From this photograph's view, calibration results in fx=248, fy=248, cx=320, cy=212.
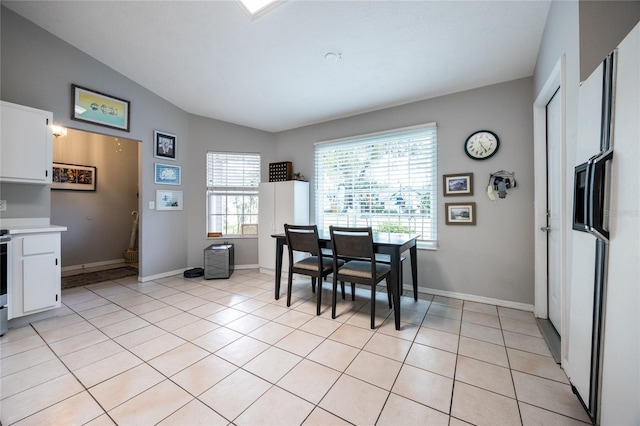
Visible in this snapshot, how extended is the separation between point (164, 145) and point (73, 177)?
2.03 metres

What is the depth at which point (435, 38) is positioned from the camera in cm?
224

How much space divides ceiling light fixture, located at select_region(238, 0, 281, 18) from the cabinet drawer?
287 centimetres

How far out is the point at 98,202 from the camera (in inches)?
186

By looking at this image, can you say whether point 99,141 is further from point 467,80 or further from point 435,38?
point 467,80

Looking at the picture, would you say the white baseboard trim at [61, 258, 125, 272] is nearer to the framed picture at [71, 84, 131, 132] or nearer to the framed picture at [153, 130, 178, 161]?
the framed picture at [153, 130, 178, 161]

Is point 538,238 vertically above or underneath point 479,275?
above

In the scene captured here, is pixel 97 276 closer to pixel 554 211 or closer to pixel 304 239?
pixel 304 239

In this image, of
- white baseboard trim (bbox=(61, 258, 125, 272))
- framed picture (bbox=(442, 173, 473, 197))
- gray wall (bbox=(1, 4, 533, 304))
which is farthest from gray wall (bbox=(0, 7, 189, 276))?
framed picture (bbox=(442, 173, 473, 197))

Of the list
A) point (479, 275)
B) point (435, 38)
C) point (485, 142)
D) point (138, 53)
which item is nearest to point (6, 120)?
point (138, 53)

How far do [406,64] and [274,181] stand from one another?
103 inches

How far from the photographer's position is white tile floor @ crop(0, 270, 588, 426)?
1354 millimetres

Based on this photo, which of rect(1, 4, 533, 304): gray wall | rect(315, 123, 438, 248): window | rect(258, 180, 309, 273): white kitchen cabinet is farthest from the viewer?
rect(258, 180, 309, 273): white kitchen cabinet

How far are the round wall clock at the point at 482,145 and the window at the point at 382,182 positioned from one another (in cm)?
39

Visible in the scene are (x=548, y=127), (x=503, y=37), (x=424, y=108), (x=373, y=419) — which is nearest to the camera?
(x=373, y=419)
